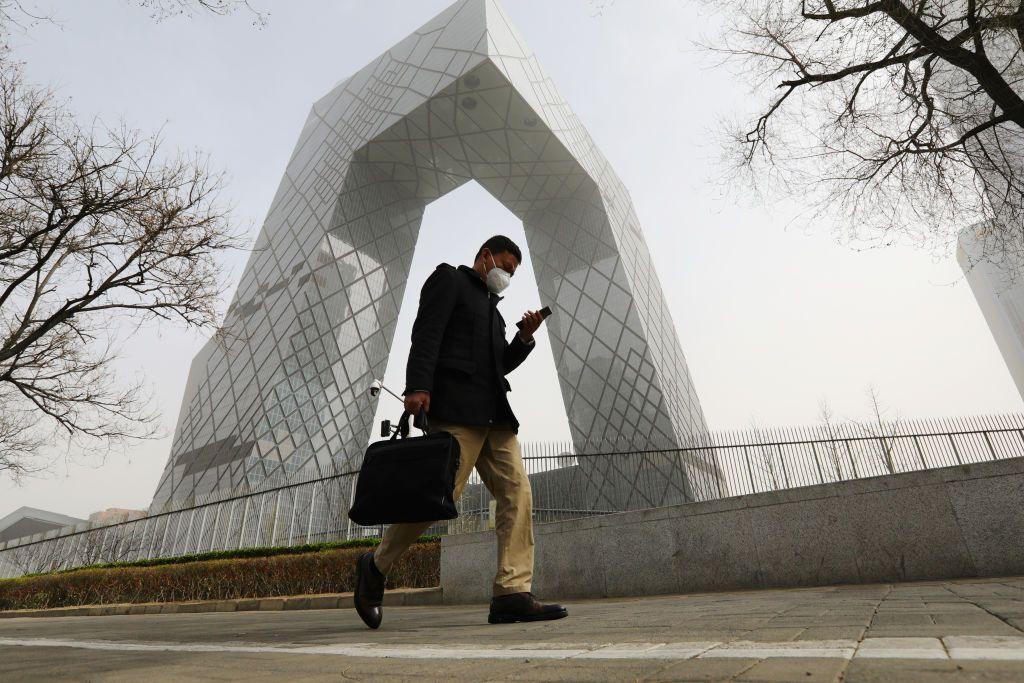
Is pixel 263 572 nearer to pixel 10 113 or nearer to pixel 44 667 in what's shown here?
pixel 10 113

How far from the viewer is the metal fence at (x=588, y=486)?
804 cm

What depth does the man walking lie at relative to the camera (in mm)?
2373

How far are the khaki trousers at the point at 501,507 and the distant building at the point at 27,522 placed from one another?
43986 millimetres

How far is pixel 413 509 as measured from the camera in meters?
2.06

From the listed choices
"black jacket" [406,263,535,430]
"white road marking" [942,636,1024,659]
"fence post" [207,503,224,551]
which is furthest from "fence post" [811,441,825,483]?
Result: "fence post" [207,503,224,551]

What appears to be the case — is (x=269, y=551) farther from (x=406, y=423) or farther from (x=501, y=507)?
(x=406, y=423)

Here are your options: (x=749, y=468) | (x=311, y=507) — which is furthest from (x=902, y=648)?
(x=311, y=507)

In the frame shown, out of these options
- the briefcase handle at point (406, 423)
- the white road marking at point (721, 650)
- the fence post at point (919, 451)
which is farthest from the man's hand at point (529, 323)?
the fence post at point (919, 451)

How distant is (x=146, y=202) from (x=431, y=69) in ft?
67.2

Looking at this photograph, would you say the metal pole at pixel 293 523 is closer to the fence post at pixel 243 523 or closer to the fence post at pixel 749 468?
the fence post at pixel 243 523

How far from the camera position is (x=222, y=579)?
30.0ft

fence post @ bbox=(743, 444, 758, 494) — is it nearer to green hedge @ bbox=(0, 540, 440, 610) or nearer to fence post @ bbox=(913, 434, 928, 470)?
fence post @ bbox=(913, 434, 928, 470)

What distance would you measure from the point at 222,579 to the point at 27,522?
129ft

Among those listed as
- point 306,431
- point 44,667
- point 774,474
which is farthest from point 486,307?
point 306,431
